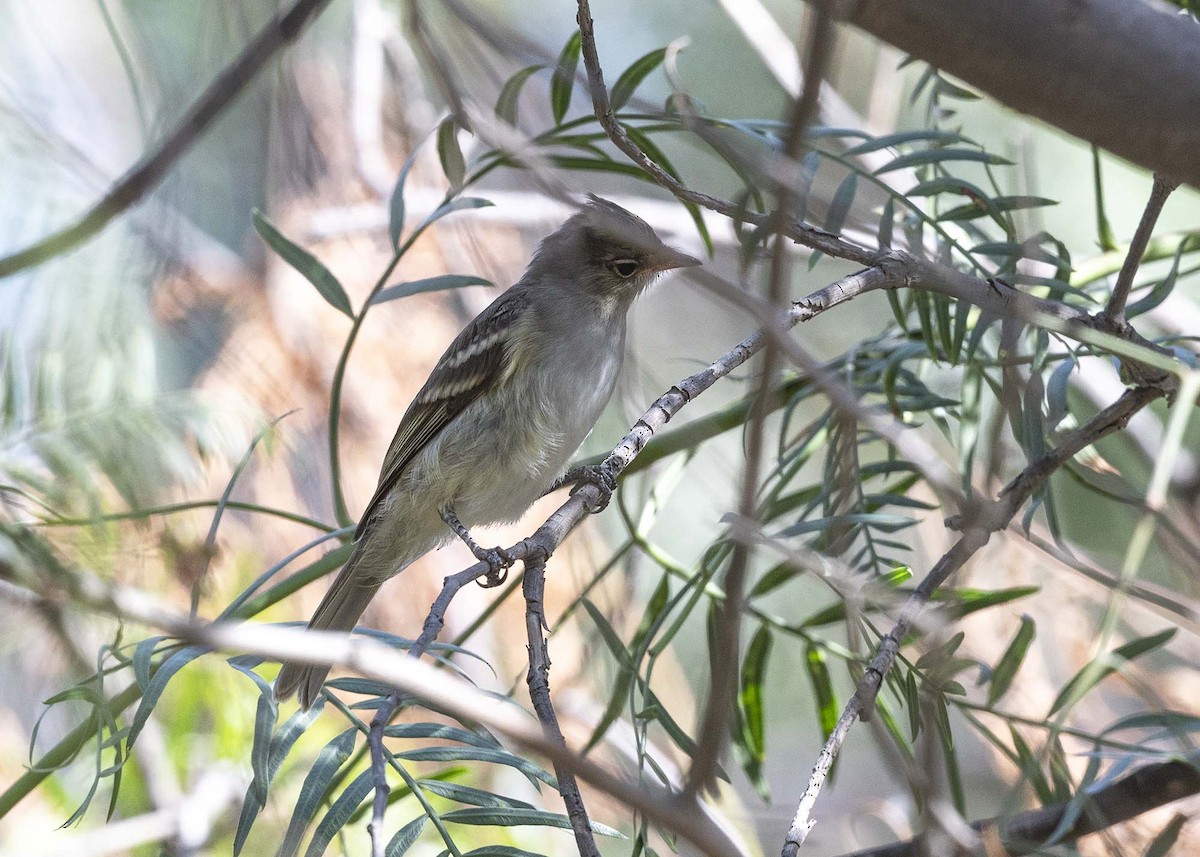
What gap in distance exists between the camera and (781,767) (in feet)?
21.9

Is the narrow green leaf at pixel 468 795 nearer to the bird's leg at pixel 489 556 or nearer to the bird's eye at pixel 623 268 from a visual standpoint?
the bird's leg at pixel 489 556

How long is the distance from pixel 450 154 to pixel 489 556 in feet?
3.12

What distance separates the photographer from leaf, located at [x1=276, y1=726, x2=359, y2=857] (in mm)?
1644

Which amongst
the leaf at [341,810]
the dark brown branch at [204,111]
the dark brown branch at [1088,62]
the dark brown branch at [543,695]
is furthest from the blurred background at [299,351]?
the leaf at [341,810]

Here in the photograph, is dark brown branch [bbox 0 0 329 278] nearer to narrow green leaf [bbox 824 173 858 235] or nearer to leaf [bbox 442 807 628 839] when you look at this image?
narrow green leaf [bbox 824 173 858 235]

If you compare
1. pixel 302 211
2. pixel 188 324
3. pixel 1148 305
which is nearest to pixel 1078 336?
pixel 1148 305

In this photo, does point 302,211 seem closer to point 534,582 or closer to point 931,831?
point 534,582

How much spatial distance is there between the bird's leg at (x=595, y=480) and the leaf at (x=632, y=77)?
0.81 metres

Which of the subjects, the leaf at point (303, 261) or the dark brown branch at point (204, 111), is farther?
the leaf at point (303, 261)

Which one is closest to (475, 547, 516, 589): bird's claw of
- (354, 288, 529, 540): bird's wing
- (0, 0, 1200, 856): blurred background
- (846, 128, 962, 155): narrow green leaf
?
(0, 0, 1200, 856): blurred background

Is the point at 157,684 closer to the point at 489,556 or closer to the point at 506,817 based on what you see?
the point at 506,817

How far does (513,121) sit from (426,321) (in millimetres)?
2779

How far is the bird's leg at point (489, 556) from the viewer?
83.0 inches

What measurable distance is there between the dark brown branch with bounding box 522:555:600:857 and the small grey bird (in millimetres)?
1330
